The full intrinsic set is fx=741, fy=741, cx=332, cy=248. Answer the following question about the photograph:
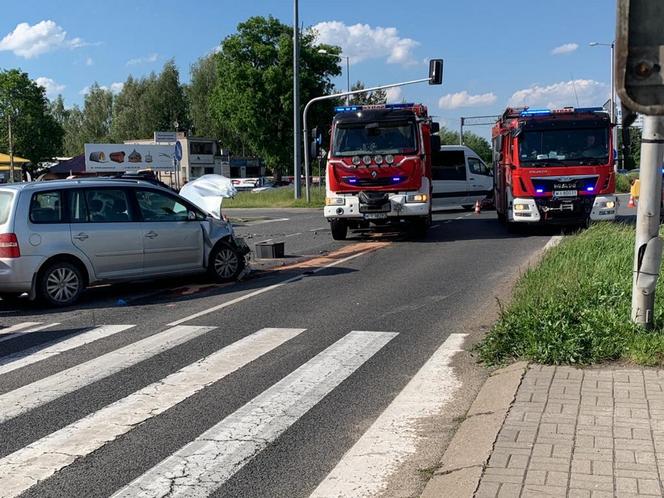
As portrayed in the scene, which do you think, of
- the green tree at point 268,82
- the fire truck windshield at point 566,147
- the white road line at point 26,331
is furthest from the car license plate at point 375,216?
the green tree at point 268,82

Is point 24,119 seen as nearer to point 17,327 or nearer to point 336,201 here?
point 336,201

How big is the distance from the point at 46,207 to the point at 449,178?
2048 cm

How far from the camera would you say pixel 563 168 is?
1781 cm

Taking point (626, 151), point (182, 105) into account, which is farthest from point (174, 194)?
point (182, 105)

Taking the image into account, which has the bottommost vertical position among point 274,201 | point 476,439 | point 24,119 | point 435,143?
A: point 476,439

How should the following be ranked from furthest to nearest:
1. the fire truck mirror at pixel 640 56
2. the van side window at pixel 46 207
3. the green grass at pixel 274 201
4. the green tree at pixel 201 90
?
the green tree at pixel 201 90
the green grass at pixel 274 201
the van side window at pixel 46 207
the fire truck mirror at pixel 640 56

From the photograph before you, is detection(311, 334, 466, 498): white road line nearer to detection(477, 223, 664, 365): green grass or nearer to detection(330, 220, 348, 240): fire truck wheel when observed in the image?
detection(477, 223, 664, 365): green grass

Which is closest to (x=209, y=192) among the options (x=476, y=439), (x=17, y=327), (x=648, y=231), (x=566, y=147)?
(x=17, y=327)

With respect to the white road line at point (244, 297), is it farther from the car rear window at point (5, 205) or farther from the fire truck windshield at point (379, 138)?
the fire truck windshield at point (379, 138)

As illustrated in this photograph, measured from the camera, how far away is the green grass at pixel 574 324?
601 centimetres

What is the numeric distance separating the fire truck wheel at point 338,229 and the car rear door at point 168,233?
7.31 metres

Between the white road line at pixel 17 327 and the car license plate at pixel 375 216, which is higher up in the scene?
the car license plate at pixel 375 216

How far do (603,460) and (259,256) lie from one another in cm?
1198

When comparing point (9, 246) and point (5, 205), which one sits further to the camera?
point (5, 205)
